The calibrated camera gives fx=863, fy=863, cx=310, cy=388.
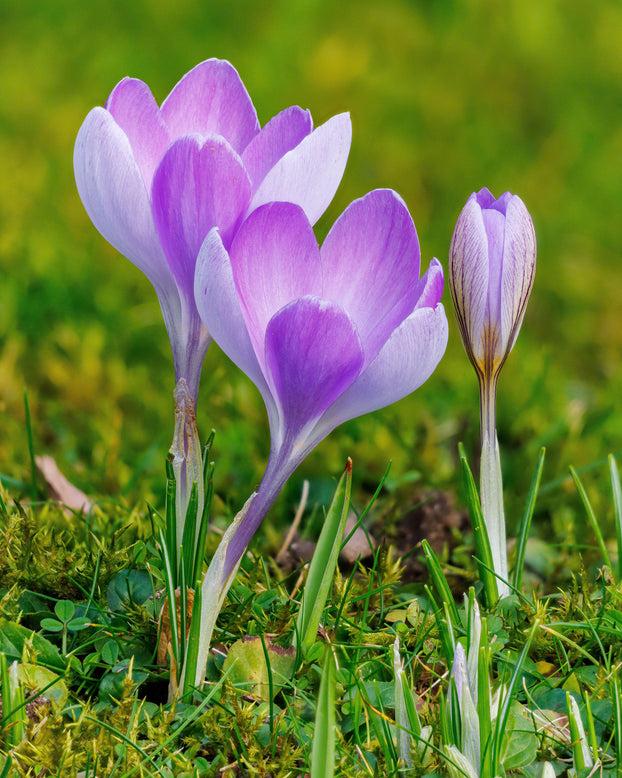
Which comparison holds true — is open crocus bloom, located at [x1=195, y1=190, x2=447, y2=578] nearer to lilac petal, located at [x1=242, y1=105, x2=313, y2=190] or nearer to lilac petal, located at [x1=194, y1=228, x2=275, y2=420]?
lilac petal, located at [x1=194, y1=228, x2=275, y2=420]

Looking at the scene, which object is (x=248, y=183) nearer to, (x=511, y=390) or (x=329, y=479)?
(x=329, y=479)

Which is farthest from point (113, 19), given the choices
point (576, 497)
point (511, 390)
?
point (576, 497)

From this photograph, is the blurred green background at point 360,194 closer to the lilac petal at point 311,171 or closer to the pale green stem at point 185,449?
the pale green stem at point 185,449

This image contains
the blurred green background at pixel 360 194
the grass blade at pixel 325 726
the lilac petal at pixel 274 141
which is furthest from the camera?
the blurred green background at pixel 360 194

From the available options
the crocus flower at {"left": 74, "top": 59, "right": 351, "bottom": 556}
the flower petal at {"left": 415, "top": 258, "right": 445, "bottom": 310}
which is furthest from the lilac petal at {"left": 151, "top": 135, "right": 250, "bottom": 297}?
the flower petal at {"left": 415, "top": 258, "right": 445, "bottom": 310}

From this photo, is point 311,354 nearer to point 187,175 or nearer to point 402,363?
point 402,363

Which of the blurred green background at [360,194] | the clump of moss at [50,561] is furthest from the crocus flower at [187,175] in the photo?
the blurred green background at [360,194]

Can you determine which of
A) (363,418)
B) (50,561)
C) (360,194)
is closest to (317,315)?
(50,561)
